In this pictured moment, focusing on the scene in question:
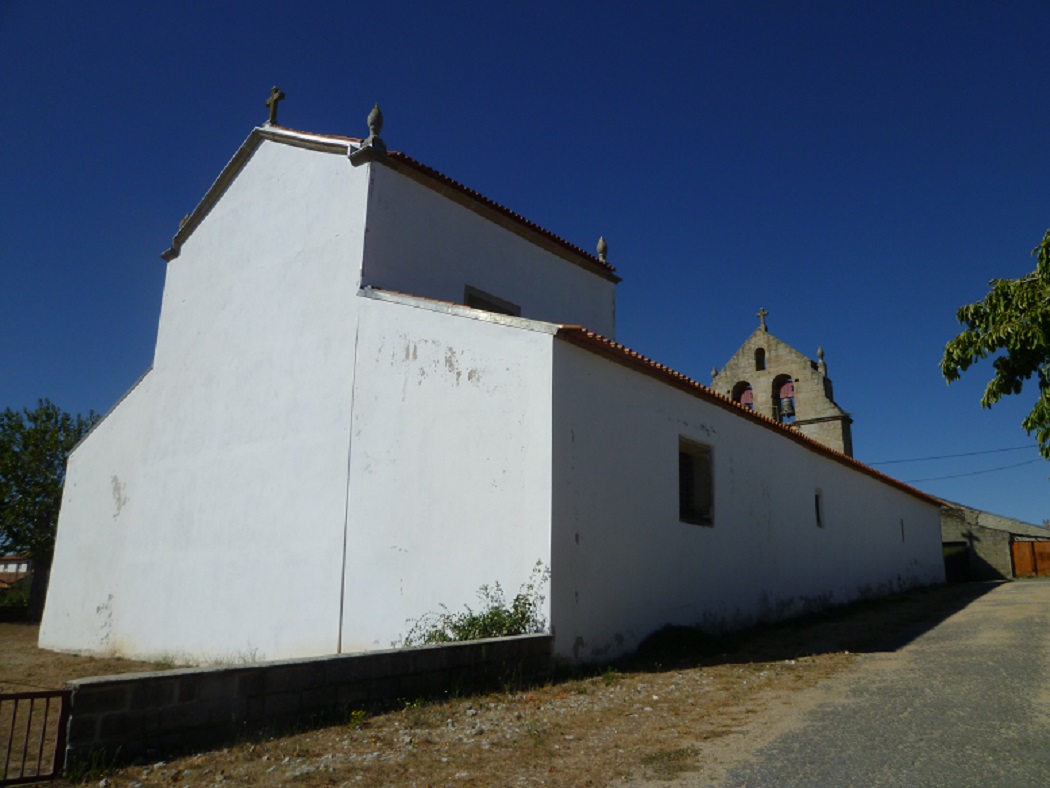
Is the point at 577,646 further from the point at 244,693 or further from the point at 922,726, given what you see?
the point at 244,693

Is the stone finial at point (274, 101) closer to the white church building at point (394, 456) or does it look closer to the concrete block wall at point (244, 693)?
the white church building at point (394, 456)

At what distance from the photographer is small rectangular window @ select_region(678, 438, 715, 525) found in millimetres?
11633

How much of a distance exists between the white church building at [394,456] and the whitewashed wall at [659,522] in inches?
1.8

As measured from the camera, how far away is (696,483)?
469 inches

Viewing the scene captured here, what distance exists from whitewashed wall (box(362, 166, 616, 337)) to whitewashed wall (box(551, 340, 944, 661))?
4050 millimetres

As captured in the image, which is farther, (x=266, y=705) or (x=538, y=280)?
(x=538, y=280)

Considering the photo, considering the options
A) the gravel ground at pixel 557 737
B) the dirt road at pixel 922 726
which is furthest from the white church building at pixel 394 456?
the dirt road at pixel 922 726

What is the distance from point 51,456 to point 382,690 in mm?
24917

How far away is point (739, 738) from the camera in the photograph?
555 centimetres

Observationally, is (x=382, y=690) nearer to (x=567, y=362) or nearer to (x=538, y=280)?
(x=567, y=362)

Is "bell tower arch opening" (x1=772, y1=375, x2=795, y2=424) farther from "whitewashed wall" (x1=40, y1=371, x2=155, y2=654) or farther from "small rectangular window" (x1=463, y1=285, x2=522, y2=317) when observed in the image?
"whitewashed wall" (x1=40, y1=371, x2=155, y2=654)

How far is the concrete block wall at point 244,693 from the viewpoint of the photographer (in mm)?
4785

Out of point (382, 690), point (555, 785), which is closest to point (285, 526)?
point (382, 690)

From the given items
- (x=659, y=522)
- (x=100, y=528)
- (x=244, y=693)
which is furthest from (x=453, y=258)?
(x=100, y=528)
